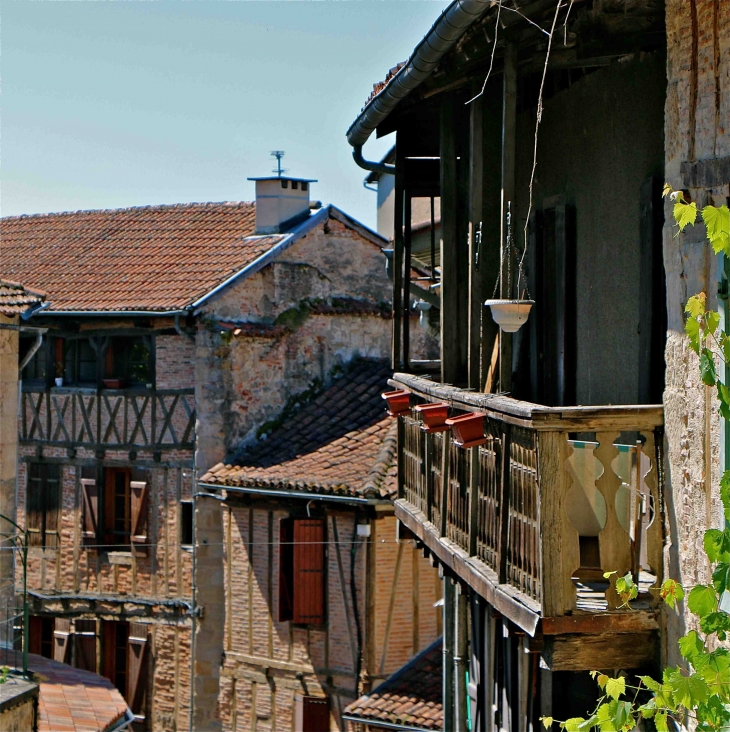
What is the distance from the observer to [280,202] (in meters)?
A: 22.6

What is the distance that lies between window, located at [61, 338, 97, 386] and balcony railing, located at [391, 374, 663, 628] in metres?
15.3

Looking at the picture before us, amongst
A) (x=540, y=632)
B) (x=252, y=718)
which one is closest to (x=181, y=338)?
(x=252, y=718)

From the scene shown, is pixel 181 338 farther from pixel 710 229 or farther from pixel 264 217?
pixel 710 229

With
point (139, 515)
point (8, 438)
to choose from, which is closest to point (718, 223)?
point (8, 438)

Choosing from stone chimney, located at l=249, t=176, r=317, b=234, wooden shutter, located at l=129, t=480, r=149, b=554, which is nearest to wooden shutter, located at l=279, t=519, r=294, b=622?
wooden shutter, located at l=129, t=480, r=149, b=554

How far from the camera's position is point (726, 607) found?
5.18 metres

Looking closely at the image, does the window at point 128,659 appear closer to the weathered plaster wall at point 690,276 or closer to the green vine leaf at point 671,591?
the weathered plaster wall at point 690,276

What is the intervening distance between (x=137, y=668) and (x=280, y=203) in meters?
8.63

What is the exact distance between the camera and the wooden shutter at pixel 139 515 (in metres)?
21.3

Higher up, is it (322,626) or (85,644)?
(322,626)

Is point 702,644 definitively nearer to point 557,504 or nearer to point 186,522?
point 557,504

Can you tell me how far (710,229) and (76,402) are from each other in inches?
744

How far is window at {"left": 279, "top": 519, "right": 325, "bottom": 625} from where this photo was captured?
18.7 meters

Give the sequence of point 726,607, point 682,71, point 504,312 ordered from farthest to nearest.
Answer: point 504,312 < point 682,71 < point 726,607
